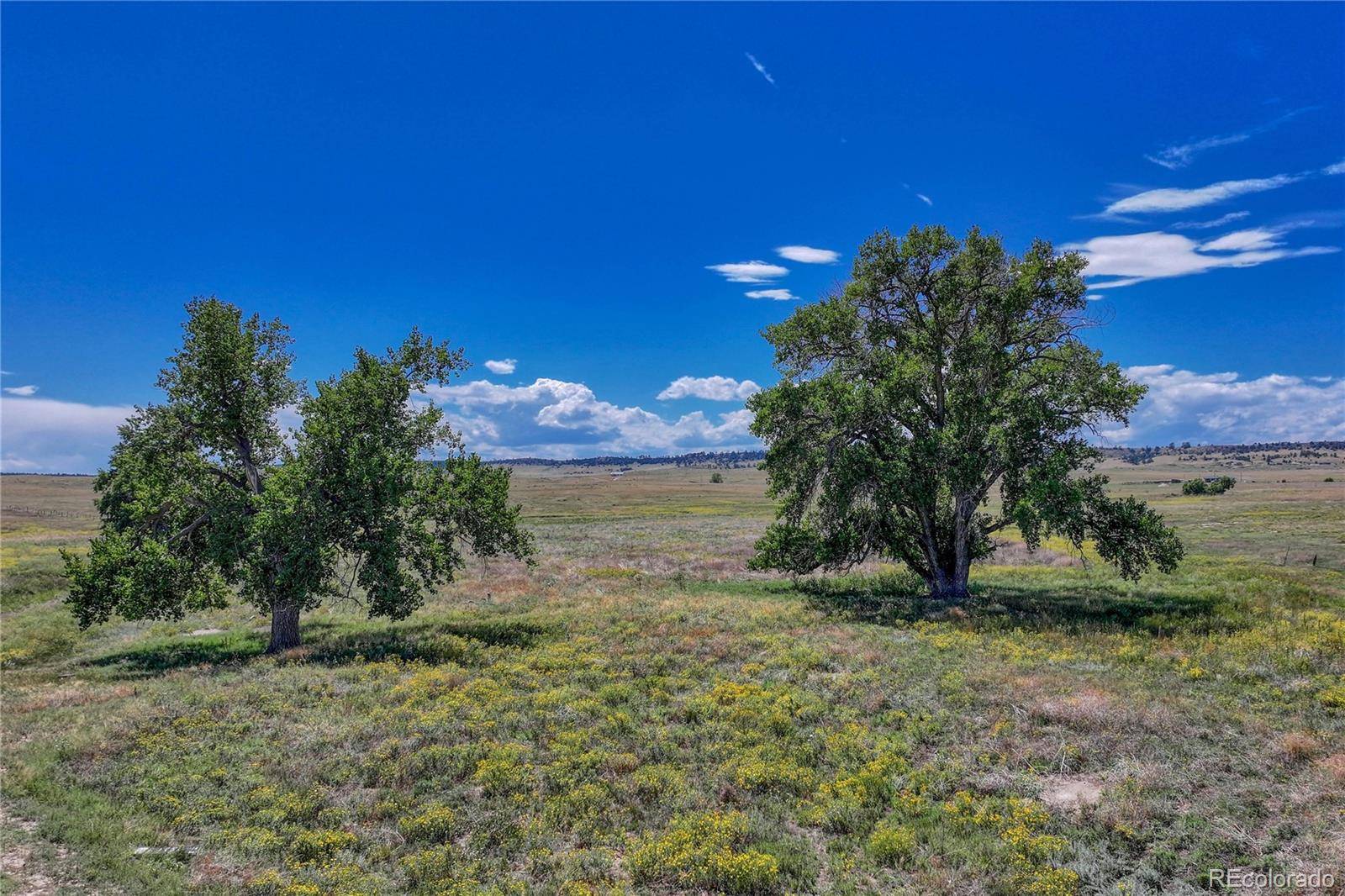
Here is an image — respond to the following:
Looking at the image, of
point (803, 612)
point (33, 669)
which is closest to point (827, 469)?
point (803, 612)

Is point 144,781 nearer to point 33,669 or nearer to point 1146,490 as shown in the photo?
point 33,669

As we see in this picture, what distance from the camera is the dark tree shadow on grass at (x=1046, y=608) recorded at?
851 inches

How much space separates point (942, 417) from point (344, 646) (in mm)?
26283

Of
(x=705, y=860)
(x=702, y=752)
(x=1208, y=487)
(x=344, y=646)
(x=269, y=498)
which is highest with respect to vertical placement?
(x=269, y=498)

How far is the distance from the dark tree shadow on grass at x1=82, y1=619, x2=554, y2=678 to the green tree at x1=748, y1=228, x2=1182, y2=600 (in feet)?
43.7

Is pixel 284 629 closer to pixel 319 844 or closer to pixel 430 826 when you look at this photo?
pixel 319 844

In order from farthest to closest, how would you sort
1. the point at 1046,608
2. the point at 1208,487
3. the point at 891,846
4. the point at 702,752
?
the point at 1208,487 < the point at 1046,608 < the point at 702,752 < the point at 891,846

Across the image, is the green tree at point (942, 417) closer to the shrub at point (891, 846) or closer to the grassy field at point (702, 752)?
the grassy field at point (702, 752)

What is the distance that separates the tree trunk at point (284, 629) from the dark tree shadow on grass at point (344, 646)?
0.50m

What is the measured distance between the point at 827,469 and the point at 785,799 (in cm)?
1789

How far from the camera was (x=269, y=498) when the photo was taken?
69.4 feet

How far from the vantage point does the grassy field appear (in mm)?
9148

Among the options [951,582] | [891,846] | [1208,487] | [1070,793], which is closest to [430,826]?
[891,846]

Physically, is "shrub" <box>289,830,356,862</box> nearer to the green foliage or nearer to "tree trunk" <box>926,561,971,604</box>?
"tree trunk" <box>926,561,971,604</box>
